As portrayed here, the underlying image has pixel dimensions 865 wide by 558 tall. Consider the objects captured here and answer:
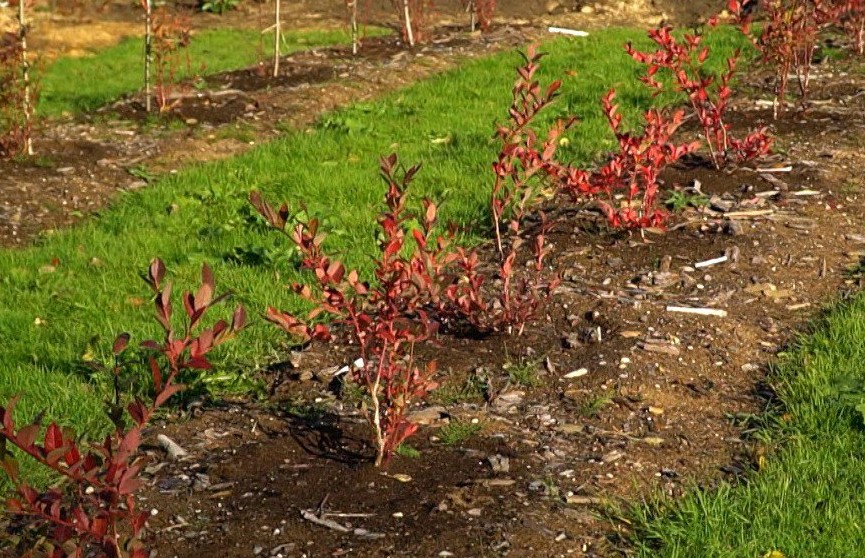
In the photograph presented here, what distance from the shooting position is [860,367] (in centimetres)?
525

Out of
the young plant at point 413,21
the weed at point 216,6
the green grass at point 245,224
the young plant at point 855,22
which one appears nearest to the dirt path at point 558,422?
the green grass at point 245,224

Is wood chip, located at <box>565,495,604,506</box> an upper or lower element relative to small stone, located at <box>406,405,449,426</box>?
lower

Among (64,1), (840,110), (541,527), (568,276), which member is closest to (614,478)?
(541,527)

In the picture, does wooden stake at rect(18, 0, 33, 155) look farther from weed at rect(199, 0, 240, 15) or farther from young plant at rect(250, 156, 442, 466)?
weed at rect(199, 0, 240, 15)

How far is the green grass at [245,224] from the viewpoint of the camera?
5762 millimetres

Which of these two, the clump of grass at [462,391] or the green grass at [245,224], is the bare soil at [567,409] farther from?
the green grass at [245,224]

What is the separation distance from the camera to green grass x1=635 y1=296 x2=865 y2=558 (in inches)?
158

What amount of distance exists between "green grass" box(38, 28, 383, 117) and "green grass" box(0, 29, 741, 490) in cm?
280

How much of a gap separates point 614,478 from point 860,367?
1.45 meters

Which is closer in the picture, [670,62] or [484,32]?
[670,62]

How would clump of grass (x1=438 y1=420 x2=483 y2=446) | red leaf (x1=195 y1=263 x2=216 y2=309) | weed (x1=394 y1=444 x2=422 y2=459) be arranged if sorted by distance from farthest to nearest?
1. clump of grass (x1=438 y1=420 x2=483 y2=446)
2. weed (x1=394 y1=444 x2=422 y2=459)
3. red leaf (x1=195 y1=263 x2=216 y2=309)

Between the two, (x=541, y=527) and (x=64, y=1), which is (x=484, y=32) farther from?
(x=541, y=527)

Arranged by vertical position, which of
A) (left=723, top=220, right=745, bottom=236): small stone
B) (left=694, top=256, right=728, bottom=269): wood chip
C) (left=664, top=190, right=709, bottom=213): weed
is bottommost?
(left=694, top=256, right=728, bottom=269): wood chip

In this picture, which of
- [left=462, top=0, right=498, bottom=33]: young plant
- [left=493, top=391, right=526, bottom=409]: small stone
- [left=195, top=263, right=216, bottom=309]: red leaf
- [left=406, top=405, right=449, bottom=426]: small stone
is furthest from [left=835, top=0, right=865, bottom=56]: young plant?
[left=195, top=263, right=216, bottom=309]: red leaf
